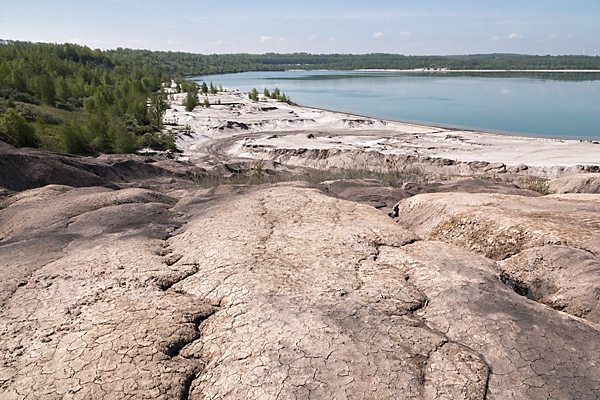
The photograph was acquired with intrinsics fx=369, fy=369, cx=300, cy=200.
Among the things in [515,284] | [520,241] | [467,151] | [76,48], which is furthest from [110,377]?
[76,48]

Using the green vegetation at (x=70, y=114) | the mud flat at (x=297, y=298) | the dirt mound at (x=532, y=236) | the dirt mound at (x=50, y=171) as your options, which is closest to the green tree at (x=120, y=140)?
the green vegetation at (x=70, y=114)

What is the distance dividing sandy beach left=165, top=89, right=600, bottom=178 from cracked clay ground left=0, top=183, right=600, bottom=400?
16363 mm

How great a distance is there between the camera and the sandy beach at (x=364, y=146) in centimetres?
2088

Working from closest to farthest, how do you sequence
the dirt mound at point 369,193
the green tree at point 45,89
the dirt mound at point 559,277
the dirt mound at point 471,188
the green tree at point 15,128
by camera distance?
the dirt mound at point 559,277, the dirt mound at point 369,193, the dirt mound at point 471,188, the green tree at point 15,128, the green tree at point 45,89

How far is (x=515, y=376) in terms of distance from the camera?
9.39ft

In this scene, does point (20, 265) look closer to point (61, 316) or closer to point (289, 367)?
point (61, 316)

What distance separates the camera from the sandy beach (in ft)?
68.5

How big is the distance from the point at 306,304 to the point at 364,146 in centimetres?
2277

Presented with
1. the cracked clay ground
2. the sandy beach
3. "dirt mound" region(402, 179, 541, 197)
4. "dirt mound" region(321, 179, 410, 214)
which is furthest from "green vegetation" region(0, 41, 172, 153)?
"dirt mound" region(402, 179, 541, 197)

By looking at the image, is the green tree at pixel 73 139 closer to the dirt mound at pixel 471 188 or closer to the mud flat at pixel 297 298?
the mud flat at pixel 297 298

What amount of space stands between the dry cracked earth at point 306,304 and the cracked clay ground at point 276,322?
15mm

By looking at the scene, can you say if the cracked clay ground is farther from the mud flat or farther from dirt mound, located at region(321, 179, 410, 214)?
dirt mound, located at region(321, 179, 410, 214)

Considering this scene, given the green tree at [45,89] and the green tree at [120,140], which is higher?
the green tree at [45,89]

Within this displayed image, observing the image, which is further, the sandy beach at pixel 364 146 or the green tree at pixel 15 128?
the sandy beach at pixel 364 146
